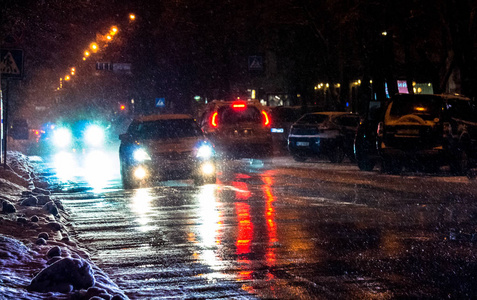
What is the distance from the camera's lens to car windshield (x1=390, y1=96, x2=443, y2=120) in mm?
18625

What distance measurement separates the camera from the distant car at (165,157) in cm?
1695

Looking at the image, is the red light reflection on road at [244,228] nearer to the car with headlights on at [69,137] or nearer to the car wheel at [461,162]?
the car wheel at [461,162]

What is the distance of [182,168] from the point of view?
55.7 feet

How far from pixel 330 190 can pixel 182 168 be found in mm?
3254

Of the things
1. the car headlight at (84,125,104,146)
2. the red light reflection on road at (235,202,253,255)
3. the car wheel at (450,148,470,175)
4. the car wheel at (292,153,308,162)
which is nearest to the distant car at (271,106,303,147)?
the car wheel at (292,153,308,162)

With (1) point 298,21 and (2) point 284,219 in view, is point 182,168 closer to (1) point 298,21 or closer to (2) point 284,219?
(2) point 284,219

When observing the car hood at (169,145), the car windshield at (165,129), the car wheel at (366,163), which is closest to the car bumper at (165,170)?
the car hood at (169,145)

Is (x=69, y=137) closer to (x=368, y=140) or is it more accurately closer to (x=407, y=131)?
(x=368, y=140)

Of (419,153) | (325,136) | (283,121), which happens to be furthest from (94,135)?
(419,153)

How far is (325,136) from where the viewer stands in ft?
81.8

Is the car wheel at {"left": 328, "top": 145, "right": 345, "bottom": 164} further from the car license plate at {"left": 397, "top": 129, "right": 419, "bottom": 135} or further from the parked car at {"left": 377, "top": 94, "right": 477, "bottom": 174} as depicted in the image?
the car license plate at {"left": 397, "top": 129, "right": 419, "bottom": 135}

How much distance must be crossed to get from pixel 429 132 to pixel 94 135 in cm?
2993

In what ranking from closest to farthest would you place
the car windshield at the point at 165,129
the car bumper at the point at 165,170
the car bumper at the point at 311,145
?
the car bumper at the point at 165,170
the car windshield at the point at 165,129
the car bumper at the point at 311,145

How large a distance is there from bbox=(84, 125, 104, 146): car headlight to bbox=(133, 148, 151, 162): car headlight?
90.7 ft
